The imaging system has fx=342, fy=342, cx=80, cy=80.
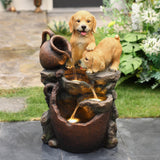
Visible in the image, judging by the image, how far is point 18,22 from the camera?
37.2 feet

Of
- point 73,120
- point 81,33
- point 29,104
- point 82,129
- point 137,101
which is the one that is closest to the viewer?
point 82,129

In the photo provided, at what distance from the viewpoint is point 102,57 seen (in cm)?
353

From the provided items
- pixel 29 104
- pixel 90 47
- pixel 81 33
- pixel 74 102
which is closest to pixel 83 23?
pixel 81 33

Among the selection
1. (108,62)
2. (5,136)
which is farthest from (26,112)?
(108,62)

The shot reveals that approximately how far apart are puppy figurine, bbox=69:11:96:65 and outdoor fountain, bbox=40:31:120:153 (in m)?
0.10

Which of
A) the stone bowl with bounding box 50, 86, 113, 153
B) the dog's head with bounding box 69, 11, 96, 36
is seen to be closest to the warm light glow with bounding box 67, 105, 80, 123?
the stone bowl with bounding box 50, 86, 113, 153

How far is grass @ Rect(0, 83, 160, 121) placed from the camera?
15.3 ft

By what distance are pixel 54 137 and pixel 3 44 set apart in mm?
5420

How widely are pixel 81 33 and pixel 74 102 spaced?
80 cm

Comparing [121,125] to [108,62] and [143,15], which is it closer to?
[108,62]

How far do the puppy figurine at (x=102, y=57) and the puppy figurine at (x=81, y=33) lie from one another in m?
0.07

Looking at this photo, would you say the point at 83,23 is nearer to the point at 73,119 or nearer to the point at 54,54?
the point at 54,54

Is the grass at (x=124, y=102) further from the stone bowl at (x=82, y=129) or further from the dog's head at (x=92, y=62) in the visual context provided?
the dog's head at (x=92, y=62)

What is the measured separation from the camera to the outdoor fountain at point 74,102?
11.4 ft
